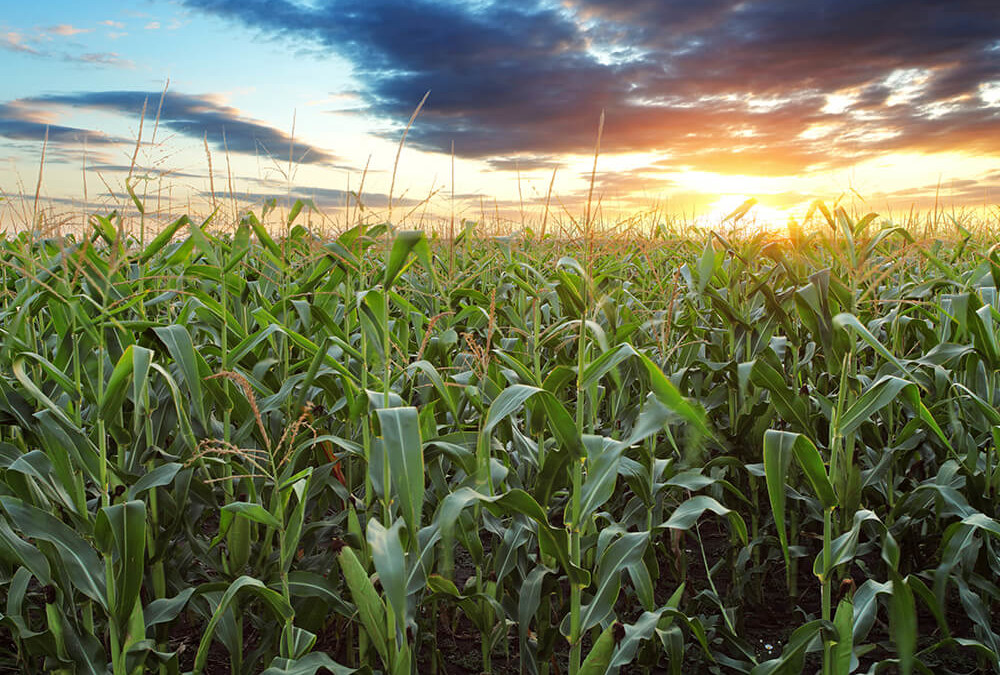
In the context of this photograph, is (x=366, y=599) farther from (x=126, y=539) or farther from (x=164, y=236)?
(x=164, y=236)

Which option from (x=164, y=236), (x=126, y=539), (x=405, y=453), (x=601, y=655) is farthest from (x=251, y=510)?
(x=164, y=236)

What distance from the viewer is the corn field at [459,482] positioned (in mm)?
2125

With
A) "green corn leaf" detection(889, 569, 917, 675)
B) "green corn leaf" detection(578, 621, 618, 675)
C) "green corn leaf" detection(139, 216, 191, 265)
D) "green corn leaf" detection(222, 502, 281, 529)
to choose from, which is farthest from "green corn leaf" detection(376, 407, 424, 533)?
"green corn leaf" detection(139, 216, 191, 265)

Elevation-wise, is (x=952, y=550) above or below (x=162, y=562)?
above

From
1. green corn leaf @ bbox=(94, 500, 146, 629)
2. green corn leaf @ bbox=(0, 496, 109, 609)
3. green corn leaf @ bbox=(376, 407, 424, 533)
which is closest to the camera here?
green corn leaf @ bbox=(376, 407, 424, 533)

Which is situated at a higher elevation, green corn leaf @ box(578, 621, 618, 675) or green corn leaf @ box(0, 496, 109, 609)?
green corn leaf @ box(0, 496, 109, 609)

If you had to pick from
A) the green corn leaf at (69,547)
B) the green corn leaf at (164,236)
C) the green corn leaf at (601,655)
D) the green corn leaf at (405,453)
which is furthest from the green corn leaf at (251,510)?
the green corn leaf at (164,236)

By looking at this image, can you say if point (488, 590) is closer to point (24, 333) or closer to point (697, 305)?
point (24, 333)

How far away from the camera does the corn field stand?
2.12 metres

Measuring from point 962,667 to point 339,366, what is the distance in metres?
2.94

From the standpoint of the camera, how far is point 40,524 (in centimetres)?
218

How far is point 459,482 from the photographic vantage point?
261cm

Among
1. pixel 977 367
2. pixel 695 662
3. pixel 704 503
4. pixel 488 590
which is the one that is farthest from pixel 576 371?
pixel 977 367

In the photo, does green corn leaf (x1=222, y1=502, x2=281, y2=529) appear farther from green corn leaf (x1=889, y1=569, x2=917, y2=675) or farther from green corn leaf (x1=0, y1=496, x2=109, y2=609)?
green corn leaf (x1=889, y1=569, x2=917, y2=675)
